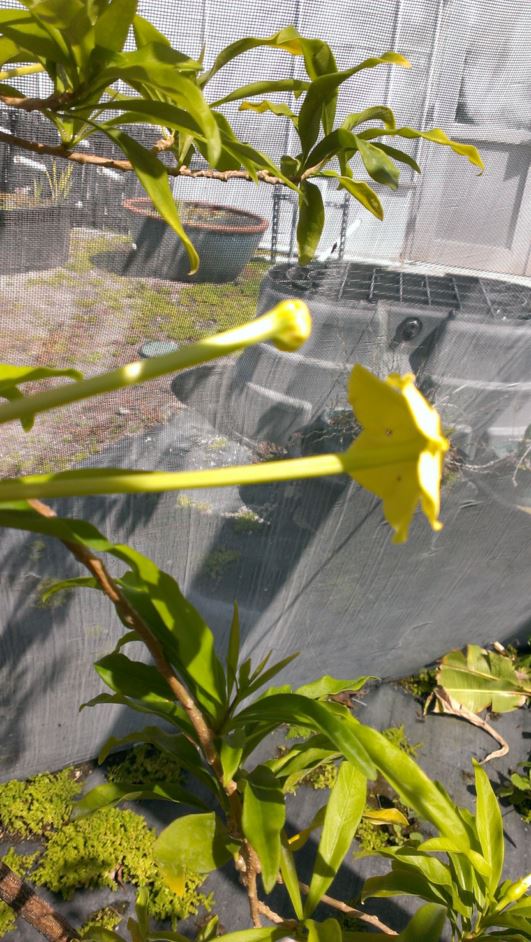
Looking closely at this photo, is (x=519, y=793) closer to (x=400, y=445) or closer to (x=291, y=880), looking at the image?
(x=291, y=880)

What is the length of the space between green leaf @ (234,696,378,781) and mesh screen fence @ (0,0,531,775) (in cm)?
59

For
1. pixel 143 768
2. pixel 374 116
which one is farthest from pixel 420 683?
pixel 374 116

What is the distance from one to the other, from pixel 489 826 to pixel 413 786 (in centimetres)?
61

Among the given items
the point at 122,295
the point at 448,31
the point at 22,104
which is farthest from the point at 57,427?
the point at 448,31

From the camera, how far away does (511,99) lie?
47.2 inches

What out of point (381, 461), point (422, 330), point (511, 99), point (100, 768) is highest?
point (511, 99)

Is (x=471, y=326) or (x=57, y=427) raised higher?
(x=471, y=326)

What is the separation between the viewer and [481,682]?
6.58 feet

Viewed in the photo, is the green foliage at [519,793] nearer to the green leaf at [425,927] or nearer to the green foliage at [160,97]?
the green leaf at [425,927]

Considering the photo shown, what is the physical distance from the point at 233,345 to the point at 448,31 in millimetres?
1143

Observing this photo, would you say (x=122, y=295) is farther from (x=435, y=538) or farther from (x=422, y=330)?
(x=435, y=538)

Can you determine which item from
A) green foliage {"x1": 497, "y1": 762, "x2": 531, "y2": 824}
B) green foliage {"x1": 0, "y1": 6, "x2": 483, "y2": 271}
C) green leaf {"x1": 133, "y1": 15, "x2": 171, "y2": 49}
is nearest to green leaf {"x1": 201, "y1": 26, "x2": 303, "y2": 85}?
green foliage {"x1": 0, "y1": 6, "x2": 483, "y2": 271}

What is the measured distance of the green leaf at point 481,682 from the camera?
1.98m

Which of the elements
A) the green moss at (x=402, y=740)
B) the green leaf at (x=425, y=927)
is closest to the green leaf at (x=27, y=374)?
the green leaf at (x=425, y=927)
